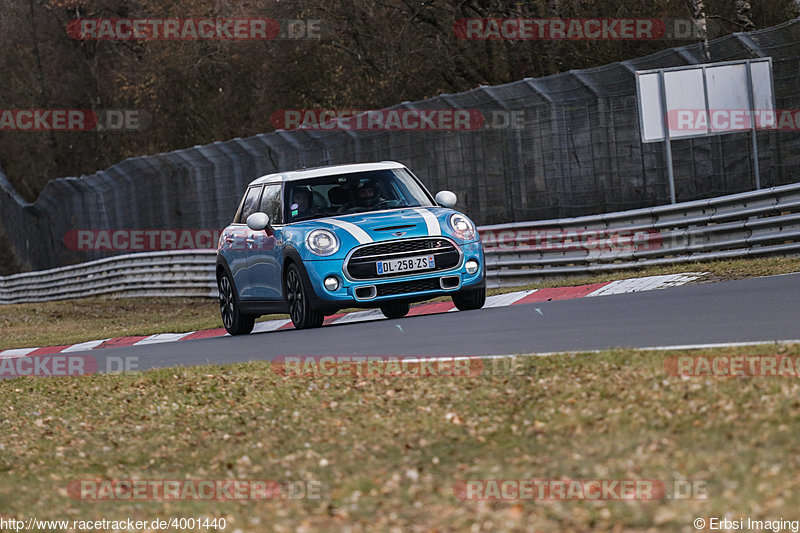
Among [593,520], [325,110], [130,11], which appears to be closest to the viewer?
[593,520]

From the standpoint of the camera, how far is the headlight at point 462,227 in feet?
47.1

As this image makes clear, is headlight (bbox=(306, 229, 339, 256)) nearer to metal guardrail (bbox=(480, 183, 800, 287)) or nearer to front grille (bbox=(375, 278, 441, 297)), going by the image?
front grille (bbox=(375, 278, 441, 297))

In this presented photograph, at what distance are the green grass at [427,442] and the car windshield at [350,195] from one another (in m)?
4.04

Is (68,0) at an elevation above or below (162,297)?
above

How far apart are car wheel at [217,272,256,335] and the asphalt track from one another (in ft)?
1.73

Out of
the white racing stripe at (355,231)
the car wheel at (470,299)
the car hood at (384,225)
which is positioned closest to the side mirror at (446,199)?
the car hood at (384,225)

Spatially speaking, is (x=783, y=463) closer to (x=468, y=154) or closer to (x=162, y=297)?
(x=468, y=154)

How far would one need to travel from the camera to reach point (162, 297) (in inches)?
1219

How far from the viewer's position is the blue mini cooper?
46.1 ft

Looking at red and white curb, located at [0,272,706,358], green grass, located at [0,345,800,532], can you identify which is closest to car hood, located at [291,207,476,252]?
red and white curb, located at [0,272,706,358]

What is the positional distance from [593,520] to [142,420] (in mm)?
5022

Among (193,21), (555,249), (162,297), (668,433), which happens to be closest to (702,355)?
(668,433)

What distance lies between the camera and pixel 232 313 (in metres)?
16.8

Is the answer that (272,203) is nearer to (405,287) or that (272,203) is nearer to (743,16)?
(405,287)
